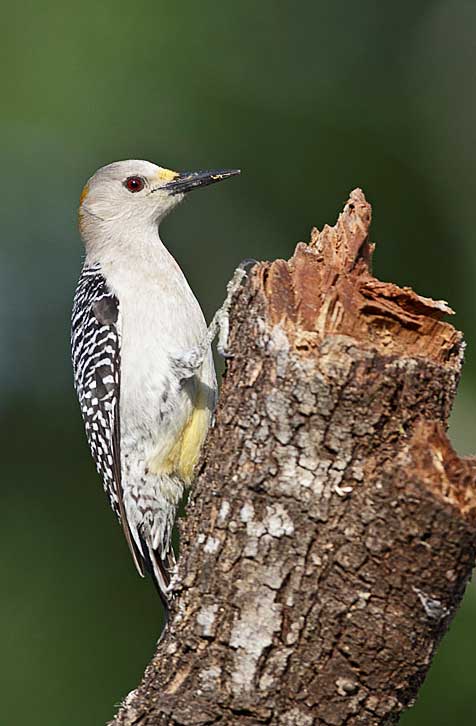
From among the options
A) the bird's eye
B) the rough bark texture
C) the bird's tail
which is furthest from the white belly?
the rough bark texture

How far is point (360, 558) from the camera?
3.22 m

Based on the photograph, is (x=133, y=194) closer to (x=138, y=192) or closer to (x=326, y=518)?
(x=138, y=192)

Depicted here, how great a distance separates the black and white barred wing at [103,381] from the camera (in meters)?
5.59

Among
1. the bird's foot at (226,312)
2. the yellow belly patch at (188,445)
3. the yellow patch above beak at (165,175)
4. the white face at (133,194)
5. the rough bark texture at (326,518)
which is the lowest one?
the rough bark texture at (326,518)

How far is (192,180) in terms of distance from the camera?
20.0 feet

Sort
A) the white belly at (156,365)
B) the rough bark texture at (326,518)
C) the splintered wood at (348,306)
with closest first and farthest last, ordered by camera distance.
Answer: the rough bark texture at (326,518) < the splintered wood at (348,306) < the white belly at (156,365)

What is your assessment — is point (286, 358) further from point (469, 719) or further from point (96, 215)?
point (469, 719)

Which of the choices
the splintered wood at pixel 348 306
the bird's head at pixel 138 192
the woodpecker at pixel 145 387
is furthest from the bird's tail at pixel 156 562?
the splintered wood at pixel 348 306

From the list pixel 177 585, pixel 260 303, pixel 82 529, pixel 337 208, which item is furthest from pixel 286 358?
pixel 82 529

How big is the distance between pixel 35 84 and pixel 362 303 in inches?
216

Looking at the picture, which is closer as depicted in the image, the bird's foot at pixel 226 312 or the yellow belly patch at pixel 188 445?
the bird's foot at pixel 226 312

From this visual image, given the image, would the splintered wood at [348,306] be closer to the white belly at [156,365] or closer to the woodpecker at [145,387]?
the woodpecker at [145,387]

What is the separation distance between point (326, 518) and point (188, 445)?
229 cm

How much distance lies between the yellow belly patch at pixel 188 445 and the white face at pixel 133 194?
1.35 meters
